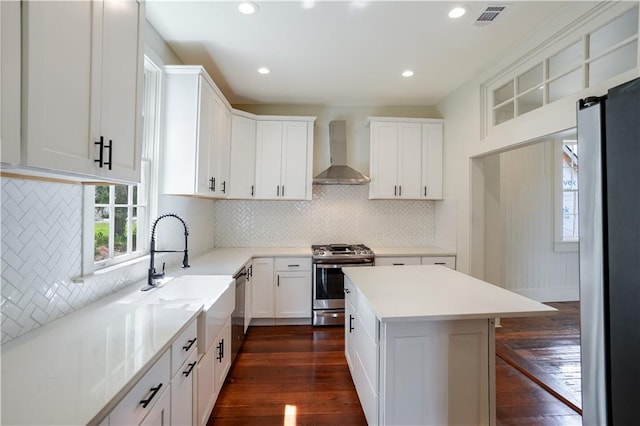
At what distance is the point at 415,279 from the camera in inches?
85.2

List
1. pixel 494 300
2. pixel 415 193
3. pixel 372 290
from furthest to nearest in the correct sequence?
pixel 415 193 < pixel 372 290 < pixel 494 300

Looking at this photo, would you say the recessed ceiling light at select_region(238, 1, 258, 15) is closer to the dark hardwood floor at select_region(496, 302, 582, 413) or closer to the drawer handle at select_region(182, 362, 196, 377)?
the drawer handle at select_region(182, 362, 196, 377)

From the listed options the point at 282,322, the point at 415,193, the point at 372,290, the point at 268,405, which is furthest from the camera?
the point at 415,193

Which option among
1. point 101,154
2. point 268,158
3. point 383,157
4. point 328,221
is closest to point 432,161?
point 383,157

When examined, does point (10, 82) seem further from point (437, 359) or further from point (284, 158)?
point (284, 158)

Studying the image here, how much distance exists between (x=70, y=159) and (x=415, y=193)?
3.66 meters

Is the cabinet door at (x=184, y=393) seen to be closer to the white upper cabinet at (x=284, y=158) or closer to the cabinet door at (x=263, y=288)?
the cabinet door at (x=263, y=288)

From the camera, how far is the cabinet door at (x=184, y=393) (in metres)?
1.30

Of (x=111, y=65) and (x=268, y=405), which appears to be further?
(x=268, y=405)

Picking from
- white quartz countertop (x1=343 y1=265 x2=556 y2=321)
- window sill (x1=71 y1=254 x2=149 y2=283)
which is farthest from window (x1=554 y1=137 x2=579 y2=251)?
window sill (x1=71 y1=254 x2=149 y2=283)

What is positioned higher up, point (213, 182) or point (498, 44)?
point (498, 44)

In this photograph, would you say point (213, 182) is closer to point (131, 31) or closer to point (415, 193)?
point (131, 31)

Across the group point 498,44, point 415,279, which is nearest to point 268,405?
point 415,279

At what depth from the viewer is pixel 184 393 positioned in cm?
142
